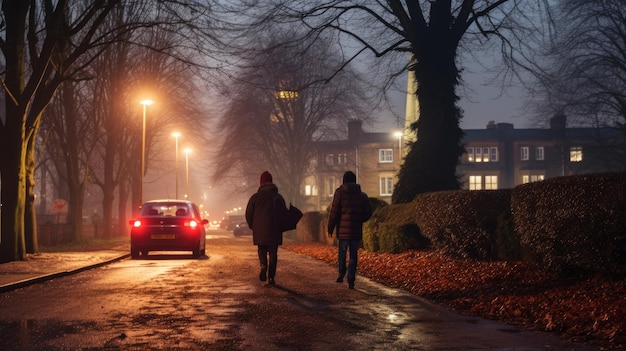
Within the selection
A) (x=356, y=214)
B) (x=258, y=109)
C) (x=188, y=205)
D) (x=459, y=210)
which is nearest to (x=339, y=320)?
(x=356, y=214)

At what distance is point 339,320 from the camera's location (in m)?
10.2

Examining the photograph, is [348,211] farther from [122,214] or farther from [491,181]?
[491,181]

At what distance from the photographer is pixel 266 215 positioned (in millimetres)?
15031

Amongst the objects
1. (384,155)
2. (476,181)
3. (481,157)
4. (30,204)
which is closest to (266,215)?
(30,204)

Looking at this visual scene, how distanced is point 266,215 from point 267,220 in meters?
0.10

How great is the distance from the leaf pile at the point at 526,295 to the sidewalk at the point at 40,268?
651cm

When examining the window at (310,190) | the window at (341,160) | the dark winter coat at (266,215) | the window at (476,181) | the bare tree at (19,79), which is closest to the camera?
the dark winter coat at (266,215)

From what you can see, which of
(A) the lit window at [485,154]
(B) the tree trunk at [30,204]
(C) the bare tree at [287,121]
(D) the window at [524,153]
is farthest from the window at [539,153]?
(B) the tree trunk at [30,204]

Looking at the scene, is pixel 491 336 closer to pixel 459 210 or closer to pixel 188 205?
pixel 459 210

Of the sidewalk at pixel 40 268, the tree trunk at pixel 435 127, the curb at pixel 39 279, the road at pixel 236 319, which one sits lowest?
the road at pixel 236 319

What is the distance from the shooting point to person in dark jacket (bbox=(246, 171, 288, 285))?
14.9 m

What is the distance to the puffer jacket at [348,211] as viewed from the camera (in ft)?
47.4

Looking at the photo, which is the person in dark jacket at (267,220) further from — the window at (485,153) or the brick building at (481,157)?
the window at (485,153)

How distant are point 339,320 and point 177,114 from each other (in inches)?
1558
